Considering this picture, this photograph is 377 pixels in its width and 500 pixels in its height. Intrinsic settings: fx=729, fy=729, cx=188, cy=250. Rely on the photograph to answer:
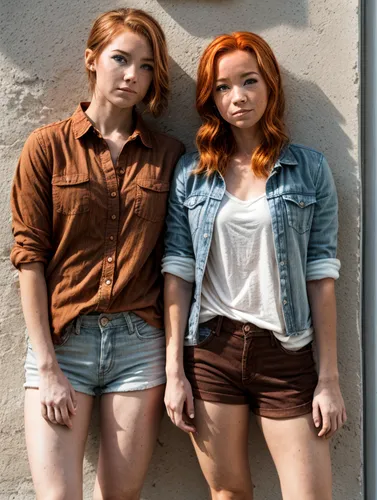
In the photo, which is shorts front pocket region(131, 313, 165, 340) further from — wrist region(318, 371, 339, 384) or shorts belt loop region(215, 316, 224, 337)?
wrist region(318, 371, 339, 384)

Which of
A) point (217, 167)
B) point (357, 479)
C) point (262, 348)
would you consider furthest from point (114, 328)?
point (357, 479)

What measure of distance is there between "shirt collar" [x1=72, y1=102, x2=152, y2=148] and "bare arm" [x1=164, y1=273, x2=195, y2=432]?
0.54m

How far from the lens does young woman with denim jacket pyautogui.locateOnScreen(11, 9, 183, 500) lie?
2.68 m

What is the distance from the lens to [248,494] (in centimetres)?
277

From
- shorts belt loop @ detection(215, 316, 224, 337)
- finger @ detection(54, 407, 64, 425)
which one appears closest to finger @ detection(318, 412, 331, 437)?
shorts belt loop @ detection(215, 316, 224, 337)

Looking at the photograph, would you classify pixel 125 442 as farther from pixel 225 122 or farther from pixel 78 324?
pixel 225 122

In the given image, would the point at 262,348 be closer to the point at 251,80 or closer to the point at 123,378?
the point at 123,378

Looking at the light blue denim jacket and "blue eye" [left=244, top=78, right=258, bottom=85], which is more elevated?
"blue eye" [left=244, top=78, right=258, bottom=85]

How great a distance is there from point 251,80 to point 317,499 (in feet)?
5.04

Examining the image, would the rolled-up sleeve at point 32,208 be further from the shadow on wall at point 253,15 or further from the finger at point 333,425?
the finger at point 333,425

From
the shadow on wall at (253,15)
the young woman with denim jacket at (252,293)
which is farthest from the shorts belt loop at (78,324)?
the shadow on wall at (253,15)

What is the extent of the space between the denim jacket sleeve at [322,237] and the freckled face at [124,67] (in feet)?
2.53

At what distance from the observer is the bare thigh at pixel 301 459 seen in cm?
259

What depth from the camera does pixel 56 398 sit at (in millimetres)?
2604
